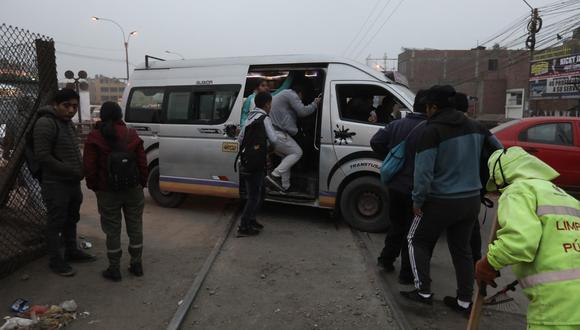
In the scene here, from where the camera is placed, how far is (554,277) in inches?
75.9

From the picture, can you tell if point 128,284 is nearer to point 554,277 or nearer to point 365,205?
point 365,205

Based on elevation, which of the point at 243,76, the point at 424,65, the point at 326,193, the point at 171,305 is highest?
the point at 424,65

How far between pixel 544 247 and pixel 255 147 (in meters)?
3.92

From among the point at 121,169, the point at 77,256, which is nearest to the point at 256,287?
the point at 121,169

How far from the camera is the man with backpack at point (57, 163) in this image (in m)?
4.04

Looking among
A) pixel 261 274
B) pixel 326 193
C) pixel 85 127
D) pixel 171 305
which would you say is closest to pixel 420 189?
pixel 261 274

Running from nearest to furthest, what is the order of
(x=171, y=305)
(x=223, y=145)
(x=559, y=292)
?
(x=559, y=292) → (x=171, y=305) → (x=223, y=145)

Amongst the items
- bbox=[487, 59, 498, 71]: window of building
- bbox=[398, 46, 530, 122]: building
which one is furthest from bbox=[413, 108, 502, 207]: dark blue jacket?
bbox=[487, 59, 498, 71]: window of building

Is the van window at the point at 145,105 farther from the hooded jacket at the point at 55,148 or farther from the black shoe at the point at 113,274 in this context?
the black shoe at the point at 113,274

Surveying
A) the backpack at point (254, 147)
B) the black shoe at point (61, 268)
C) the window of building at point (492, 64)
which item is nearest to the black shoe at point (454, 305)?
the backpack at point (254, 147)

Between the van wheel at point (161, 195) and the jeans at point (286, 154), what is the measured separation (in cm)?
203

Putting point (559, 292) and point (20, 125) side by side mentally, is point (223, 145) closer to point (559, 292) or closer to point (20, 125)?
point (20, 125)

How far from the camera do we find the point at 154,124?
7.18m

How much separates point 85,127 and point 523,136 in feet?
62.6
